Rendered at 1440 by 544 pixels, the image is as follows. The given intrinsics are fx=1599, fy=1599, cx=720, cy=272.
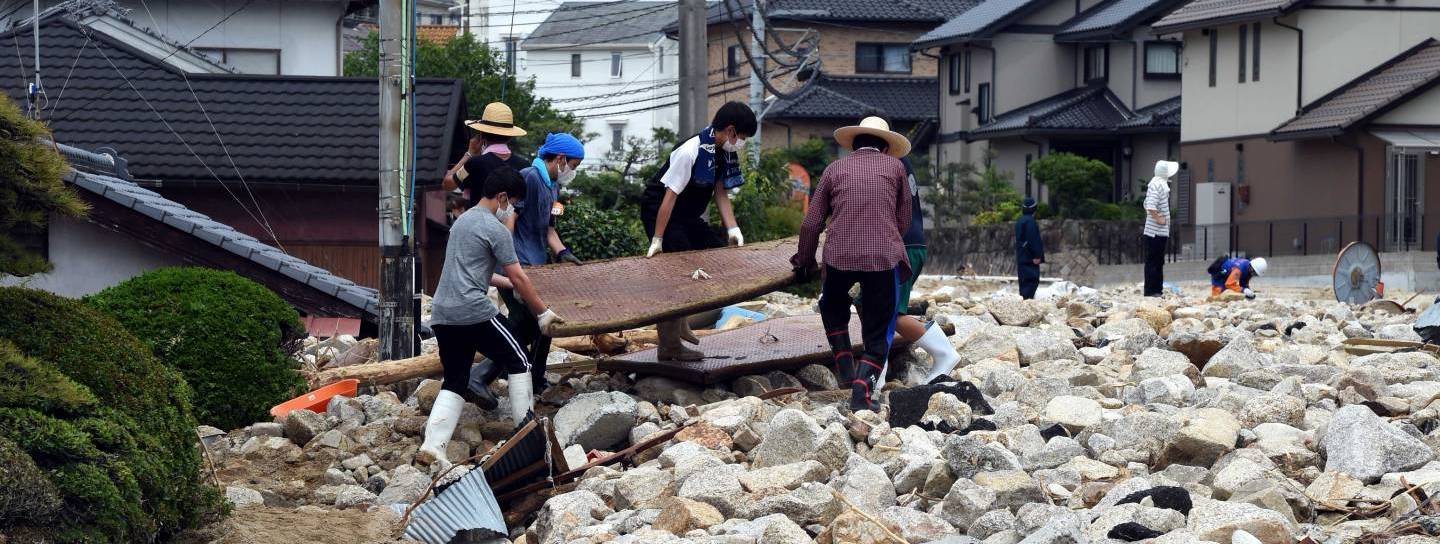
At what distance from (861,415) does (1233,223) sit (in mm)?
25832

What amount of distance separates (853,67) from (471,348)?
42043mm

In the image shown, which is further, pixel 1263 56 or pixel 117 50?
pixel 1263 56

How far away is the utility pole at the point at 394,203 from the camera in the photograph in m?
10.4

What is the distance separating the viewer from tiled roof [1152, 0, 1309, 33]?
30.5 meters

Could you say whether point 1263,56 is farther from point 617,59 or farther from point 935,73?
point 617,59

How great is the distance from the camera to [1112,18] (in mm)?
38969

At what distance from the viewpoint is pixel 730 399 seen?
353 inches

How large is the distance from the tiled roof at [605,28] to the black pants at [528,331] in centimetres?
5257

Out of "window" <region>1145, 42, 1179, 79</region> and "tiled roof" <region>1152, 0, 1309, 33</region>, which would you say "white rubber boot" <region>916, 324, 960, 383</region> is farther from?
"window" <region>1145, 42, 1179, 79</region>

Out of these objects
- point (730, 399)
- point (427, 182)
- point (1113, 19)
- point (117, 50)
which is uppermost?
point (1113, 19)

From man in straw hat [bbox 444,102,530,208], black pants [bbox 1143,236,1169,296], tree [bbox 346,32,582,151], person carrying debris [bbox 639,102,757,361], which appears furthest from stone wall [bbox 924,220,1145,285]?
man in straw hat [bbox 444,102,530,208]

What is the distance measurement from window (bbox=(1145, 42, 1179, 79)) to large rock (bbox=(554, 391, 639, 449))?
3299cm

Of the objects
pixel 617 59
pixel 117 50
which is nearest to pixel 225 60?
pixel 117 50

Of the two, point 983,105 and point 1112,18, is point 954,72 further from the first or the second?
point 1112,18
